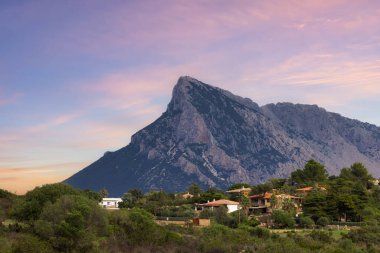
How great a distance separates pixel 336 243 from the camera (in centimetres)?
6900

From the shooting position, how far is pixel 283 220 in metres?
93.9

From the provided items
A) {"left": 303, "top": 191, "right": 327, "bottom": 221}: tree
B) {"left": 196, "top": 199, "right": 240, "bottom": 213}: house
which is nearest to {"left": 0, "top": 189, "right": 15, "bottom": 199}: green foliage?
{"left": 196, "top": 199, "right": 240, "bottom": 213}: house

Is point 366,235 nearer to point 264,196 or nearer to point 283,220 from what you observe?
point 283,220

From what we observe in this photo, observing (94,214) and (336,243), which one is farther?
(336,243)

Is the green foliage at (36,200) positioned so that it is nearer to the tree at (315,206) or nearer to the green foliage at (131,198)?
the green foliage at (131,198)

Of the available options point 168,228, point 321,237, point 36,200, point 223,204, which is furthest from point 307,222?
point 36,200

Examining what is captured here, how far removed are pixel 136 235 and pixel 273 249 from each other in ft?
52.4

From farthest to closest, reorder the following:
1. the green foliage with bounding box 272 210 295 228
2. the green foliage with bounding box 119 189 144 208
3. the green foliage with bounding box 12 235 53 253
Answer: the green foliage with bounding box 119 189 144 208, the green foliage with bounding box 272 210 295 228, the green foliage with bounding box 12 235 53 253

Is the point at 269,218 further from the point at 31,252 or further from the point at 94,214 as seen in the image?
the point at 31,252

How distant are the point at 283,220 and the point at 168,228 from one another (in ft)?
84.1

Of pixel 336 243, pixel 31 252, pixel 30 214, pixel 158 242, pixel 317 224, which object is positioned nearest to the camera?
pixel 31 252

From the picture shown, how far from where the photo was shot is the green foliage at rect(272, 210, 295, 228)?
307 ft

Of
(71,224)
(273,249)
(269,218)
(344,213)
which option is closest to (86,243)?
(71,224)

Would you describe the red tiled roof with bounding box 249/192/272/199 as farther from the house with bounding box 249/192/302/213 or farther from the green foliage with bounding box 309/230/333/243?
the green foliage with bounding box 309/230/333/243
